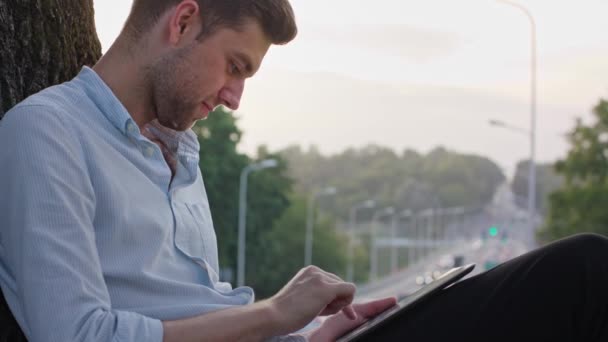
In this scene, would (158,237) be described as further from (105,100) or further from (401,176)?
(401,176)

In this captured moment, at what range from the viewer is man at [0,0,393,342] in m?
2.21

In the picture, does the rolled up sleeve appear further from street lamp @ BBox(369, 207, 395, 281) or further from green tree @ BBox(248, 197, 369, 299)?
street lamp @ BBox(369, 207, 395, 281)

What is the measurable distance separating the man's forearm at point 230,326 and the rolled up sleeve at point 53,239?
5cm

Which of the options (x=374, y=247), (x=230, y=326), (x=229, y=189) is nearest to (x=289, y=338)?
(x=230, y=326)

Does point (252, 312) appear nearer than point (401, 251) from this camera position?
Yes

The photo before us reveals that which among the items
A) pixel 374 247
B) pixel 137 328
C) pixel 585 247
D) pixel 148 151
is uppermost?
pixel 148 151

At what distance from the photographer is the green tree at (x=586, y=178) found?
38.2 metres

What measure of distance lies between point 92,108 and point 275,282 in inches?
2047

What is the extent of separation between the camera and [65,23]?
129 inches

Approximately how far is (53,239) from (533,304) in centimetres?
93

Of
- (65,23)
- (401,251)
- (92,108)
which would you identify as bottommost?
(401,251)

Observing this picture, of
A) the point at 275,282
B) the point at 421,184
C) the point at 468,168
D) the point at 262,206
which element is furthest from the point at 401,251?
the point at 262,206

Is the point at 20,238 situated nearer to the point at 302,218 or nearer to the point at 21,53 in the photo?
the point at 21,53

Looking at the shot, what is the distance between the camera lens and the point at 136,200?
244 centimetres
